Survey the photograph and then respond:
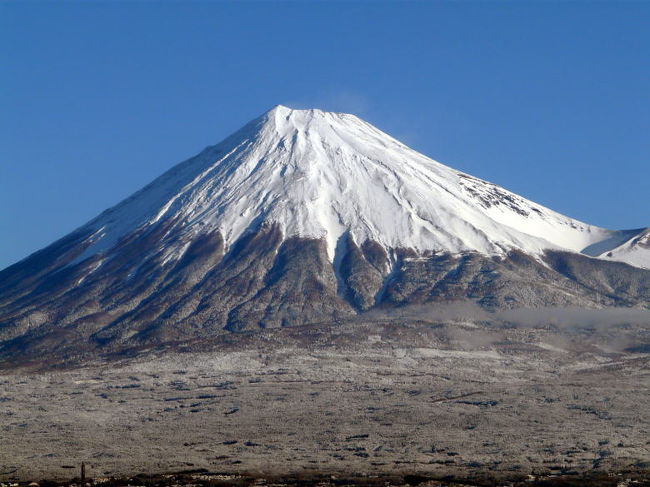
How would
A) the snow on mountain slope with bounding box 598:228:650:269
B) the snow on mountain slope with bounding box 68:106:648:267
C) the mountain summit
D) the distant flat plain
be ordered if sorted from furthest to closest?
1. the snow on mountain slope with bounding box 598:228:650:269
2. the snow on mountain slope with bounding box 68:106:648:267
3. the mountain summit
4. the distant flat plain

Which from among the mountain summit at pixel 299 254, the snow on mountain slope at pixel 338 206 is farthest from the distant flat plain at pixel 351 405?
the snow on mountain slope at pixel 338 206

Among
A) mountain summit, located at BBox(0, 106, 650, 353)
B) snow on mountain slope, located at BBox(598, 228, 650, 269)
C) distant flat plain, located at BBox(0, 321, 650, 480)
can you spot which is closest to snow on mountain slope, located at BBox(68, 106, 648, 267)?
mountain summit, located at BBox(0, 106, 650, 353)

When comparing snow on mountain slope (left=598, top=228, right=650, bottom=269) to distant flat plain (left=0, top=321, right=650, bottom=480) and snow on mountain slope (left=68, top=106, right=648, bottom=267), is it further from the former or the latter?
distant flat plain (left=0, top=321, right=650, bottom=480)

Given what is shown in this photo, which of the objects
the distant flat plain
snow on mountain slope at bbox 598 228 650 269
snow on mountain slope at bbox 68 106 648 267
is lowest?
the distant flat plain

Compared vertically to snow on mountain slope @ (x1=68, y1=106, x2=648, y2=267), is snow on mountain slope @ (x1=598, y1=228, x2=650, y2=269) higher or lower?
lower

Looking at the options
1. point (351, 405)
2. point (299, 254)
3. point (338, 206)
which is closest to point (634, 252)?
point (338, 206)

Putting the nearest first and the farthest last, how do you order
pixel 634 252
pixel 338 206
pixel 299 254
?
pixel 299 254 < pixel 338 206 < pixel 634 252

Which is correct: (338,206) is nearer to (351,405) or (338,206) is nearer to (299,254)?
(299,254)
